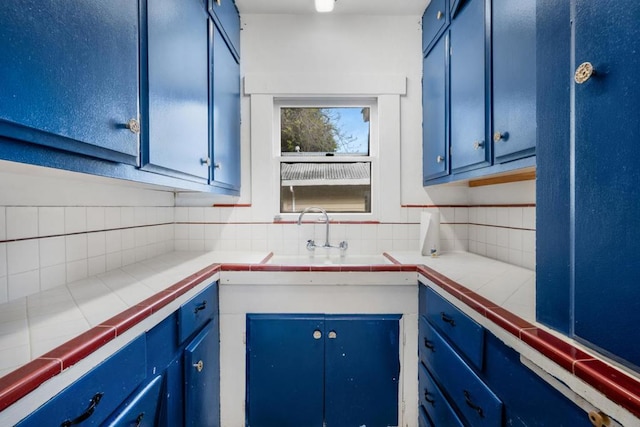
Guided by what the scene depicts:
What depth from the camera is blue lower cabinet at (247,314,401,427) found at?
1.50m

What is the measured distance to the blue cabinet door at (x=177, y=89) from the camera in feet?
3.36

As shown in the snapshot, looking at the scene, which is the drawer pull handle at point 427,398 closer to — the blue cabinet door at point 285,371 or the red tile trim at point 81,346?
the blue cabinet door at point 285,371

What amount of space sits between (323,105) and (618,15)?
172 cm

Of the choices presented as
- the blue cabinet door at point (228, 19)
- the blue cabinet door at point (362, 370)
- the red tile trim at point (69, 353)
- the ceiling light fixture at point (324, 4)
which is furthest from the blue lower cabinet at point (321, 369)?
the ceiling light fixture at point (324, 4)

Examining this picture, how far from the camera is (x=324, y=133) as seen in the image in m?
2.17

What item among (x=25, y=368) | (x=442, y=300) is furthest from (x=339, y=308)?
(x=25, y=368)

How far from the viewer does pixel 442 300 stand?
4.07 feet

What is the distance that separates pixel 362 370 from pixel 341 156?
1362 millimetres

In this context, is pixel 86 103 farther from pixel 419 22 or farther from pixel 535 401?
pixel 419 22

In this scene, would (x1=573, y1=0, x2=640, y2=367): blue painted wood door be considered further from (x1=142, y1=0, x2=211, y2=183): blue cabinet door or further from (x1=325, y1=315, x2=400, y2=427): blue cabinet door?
(x1=142, y1=0, x2=211, y2=183): blue cabinet door

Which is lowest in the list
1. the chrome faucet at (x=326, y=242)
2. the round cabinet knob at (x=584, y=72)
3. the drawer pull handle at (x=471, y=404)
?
the drawer pull handle at (x=471, y=404)

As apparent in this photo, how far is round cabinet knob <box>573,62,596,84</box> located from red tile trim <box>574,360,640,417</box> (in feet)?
1.83

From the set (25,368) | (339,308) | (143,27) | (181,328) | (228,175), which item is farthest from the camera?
(228,175)

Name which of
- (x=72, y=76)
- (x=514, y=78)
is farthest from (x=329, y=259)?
(x=72, y=76)
